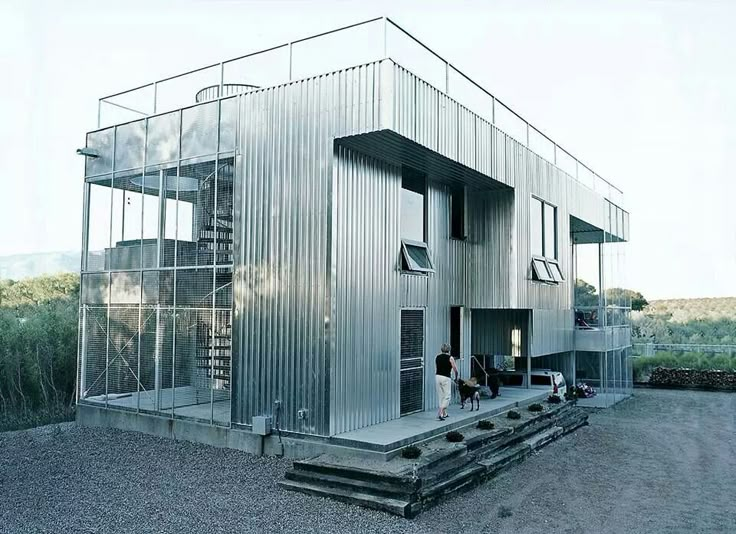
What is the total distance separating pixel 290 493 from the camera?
8.23m

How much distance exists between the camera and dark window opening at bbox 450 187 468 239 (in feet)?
44.6

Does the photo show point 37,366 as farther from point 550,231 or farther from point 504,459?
point 550,231

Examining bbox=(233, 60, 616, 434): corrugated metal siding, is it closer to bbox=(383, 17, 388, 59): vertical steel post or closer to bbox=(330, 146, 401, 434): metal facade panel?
bbox=(330, 146, 401, 434): metal facade panel

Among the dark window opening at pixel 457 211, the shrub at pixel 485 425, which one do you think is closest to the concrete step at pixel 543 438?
the shrub at pixel 485 425

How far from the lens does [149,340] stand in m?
12.1

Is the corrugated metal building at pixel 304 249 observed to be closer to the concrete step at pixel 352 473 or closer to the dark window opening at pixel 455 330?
the dark window opening at pixel 455 330

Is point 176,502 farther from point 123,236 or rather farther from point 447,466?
point 123,236

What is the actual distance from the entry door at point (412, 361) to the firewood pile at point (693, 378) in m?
14.9

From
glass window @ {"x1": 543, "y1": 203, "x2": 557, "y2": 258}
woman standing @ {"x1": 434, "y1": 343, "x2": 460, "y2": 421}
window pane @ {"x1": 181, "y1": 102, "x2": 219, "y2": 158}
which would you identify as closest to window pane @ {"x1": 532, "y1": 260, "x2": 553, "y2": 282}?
glass window @ {"x1": 543, "y1": 203, "x2": 557, "y2": 258}

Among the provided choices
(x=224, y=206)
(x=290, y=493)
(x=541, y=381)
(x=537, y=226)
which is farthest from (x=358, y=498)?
(x=541, y=381)

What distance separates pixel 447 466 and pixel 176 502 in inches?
149

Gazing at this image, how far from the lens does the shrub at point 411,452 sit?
8.73 m

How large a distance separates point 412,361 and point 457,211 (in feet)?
12.8

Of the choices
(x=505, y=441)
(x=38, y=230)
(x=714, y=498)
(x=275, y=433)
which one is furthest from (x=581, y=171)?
(x=38, y=230)
